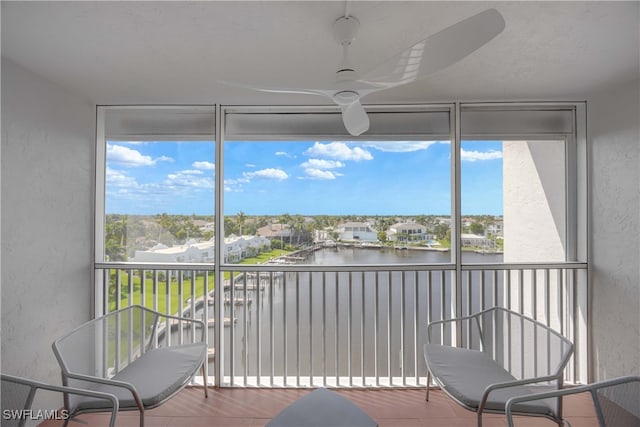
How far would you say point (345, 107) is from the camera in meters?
1.48

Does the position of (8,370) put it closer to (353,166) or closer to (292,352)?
(292,352)

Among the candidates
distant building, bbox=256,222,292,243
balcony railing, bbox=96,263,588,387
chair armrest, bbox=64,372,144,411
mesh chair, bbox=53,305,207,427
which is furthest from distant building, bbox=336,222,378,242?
chair armrest, bbox=64,372,144,411

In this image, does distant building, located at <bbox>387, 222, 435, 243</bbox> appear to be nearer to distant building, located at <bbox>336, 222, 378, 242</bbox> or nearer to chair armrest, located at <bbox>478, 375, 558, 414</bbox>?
distant building, located at <bbox>336, 222, 378, 242</bbox>

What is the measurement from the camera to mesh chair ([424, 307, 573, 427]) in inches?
60.4

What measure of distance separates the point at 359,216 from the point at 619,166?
6.44 feet

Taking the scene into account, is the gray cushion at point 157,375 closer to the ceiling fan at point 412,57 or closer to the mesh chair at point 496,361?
the mesh chair at point 496,361

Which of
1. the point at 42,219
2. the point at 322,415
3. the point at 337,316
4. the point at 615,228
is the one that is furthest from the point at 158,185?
the point at 615,228

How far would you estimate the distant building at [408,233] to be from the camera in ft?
8.62

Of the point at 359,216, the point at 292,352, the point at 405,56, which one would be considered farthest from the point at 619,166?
the point at 292,352

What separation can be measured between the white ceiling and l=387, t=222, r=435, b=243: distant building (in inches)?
41.8

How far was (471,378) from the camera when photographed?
1.79 metres

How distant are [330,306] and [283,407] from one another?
0.83 m

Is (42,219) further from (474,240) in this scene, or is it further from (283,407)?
(474,240)

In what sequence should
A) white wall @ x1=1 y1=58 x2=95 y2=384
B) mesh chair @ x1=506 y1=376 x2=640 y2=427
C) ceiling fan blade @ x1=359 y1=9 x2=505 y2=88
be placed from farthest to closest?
1. white wall @ x1=1 y1=58 x2=95 y2=384
2. mesh chair @ x1=506 y1=376 x2=640 y2=427
3. ceiling fan blade @ x1=359 y1=9 x2=505 y2=88
